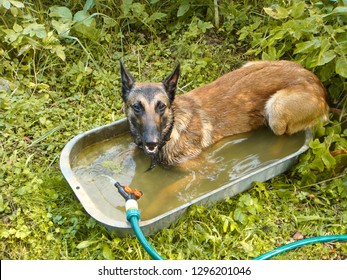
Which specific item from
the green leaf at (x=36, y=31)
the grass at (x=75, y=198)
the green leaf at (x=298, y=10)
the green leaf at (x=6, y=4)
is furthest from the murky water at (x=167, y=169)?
the green leaf at (x=6, y=4)

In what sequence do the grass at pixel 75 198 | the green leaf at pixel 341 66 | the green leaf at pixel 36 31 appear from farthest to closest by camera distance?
the green leaf at pixel 36 31 → the green leaf at pixel 341 66 → the grass at pixel 75 198

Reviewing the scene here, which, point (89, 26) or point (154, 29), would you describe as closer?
point (89, 26)

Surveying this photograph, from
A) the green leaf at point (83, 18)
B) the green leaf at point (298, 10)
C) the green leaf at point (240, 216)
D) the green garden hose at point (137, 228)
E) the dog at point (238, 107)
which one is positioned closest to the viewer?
the green garden hose at point (137, 228)

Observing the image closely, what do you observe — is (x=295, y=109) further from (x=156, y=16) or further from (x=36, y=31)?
(x=36, y=31)

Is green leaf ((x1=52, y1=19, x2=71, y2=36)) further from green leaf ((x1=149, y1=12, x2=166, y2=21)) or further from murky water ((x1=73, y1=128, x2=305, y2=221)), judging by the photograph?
murky water ((x1=73, y1=128, x2=305, y2=221))

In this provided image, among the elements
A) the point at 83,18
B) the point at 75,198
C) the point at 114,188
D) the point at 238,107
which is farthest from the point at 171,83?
the point at 83,18

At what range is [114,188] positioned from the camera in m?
5.00

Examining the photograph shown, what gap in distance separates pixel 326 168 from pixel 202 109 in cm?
149

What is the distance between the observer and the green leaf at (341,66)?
5.07 metres

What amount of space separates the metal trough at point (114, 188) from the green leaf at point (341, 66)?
0.73m

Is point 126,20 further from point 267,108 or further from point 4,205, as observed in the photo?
point 4,205

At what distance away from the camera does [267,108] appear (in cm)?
554

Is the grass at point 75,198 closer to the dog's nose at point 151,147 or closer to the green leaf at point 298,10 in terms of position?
the dog's nose at point 151,147

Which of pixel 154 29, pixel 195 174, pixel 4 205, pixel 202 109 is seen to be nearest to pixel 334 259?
pixel 195 174
